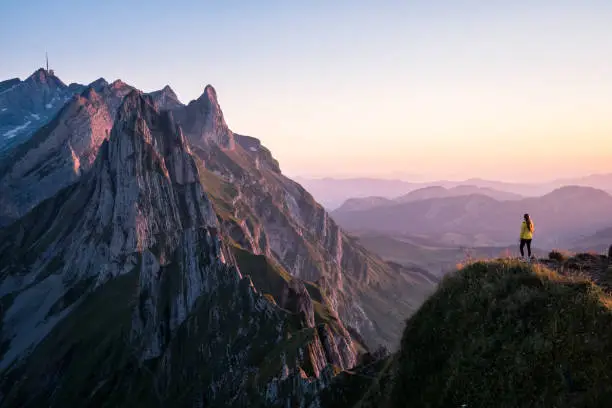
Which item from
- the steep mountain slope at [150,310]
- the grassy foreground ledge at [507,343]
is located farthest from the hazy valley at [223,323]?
the steep mountain slope at [150,310]

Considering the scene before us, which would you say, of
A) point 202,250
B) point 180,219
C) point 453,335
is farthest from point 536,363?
point 180,219

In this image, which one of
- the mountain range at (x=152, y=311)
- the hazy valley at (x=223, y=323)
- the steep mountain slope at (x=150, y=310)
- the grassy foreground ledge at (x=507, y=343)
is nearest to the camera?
the grassy foreground ledge at (x=507, y=343)

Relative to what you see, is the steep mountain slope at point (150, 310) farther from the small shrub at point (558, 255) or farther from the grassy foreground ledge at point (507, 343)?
the grassy foreground ledge at point (507, 343)

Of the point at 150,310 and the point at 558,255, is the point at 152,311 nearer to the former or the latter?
the point at 150,310

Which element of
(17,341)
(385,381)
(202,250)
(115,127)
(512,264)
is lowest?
(17,341)

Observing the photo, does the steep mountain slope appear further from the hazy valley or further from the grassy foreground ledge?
the grassy foreground ledge

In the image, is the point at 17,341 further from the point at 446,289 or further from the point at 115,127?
the point at 446,289

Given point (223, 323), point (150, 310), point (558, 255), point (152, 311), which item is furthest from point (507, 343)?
point (150, 310)
